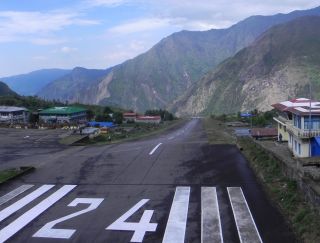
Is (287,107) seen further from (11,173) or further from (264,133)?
(11,173)

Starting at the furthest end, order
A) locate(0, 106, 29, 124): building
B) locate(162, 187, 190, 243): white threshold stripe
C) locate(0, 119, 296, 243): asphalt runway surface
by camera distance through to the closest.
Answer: locate(0, 106, 29, 124): building < locate(0, 119, 296, 243): asphalt runway surface < locate(162, 187, 190, 243): white threshold stripe

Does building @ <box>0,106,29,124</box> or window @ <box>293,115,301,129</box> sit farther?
building @ <box>0,106,29,124</box>

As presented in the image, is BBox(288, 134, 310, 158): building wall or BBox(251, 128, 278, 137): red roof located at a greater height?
BBox(288, 134, 310, 158): building wall

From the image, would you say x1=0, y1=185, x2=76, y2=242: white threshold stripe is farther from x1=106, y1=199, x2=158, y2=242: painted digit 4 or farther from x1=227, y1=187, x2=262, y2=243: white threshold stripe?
x1=227, y1=187, x2=262, y2=243: white threshold stripe

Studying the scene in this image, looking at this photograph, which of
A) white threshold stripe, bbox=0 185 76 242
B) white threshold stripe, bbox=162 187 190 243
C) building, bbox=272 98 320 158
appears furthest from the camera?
building, bbox=272 98 320 158

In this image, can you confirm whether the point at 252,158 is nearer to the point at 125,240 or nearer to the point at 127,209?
the point at 127,209

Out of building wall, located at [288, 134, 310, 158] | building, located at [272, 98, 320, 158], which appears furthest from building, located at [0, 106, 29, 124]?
building, located at [272, 98, 320, 158]

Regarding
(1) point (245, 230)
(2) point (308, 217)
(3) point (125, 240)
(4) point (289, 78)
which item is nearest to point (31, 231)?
(3) point (125, 240)

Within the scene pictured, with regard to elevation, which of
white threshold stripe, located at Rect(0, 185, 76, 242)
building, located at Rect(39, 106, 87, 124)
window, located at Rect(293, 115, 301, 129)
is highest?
window, located at Rect(293, 115, 301, 129)

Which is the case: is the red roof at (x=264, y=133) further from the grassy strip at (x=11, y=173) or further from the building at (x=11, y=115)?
the building at (x=11, y=115)
